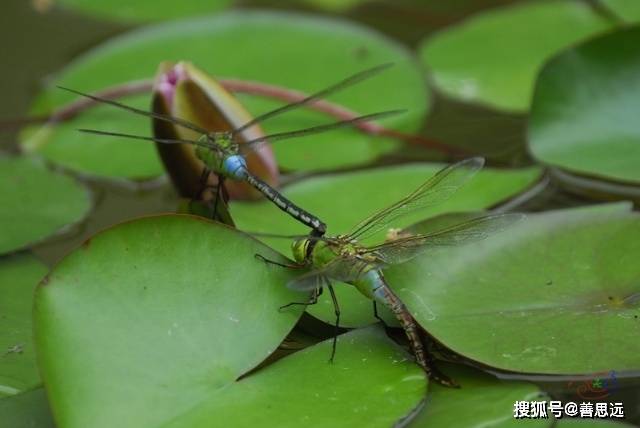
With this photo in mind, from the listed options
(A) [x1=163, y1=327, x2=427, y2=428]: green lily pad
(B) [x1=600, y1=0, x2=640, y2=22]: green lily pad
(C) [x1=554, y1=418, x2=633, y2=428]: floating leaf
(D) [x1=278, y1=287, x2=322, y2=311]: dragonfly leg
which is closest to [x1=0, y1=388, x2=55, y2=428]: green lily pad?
(A) [x1=163, y1=327, x2=427, y2=428]: green lily pad

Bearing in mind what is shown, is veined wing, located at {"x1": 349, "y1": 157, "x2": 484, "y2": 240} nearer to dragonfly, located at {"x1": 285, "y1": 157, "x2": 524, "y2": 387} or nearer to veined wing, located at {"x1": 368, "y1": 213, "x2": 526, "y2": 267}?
dragonfly, located at {"x1": 285, "y1": 157, "x2": 524, "y2": 387}

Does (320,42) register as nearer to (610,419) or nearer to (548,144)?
(548,144)

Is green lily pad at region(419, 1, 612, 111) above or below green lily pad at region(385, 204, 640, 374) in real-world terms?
above

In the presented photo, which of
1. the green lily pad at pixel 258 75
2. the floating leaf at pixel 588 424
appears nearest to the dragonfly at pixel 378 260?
the floating leaf at pixel 588 424

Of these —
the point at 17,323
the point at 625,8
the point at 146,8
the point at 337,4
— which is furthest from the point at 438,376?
the point at 146,8

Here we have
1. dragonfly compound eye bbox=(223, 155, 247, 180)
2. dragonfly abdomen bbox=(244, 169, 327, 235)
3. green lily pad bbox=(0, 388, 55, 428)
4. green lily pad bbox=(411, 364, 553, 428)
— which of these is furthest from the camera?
dragonfly compound eye bbox=(223, 155, 247, 180)

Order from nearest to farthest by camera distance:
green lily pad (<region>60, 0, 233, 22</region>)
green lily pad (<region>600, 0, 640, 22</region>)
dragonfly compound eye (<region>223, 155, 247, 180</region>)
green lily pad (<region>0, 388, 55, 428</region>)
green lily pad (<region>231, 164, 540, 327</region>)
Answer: green lily pad (<region>0, 388, 55, 428</region>)
dragonfly compound eye (<region>223, 155, 247, 180</region>)
green lily pad (<region>231, 164, 540, 327</region>)
green lily pad (<region>600, 0, 640, 22</region>)
green lily pad (<region>60, 0, 233, 22</region>)

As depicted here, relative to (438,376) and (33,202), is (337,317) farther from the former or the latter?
(33,202)
